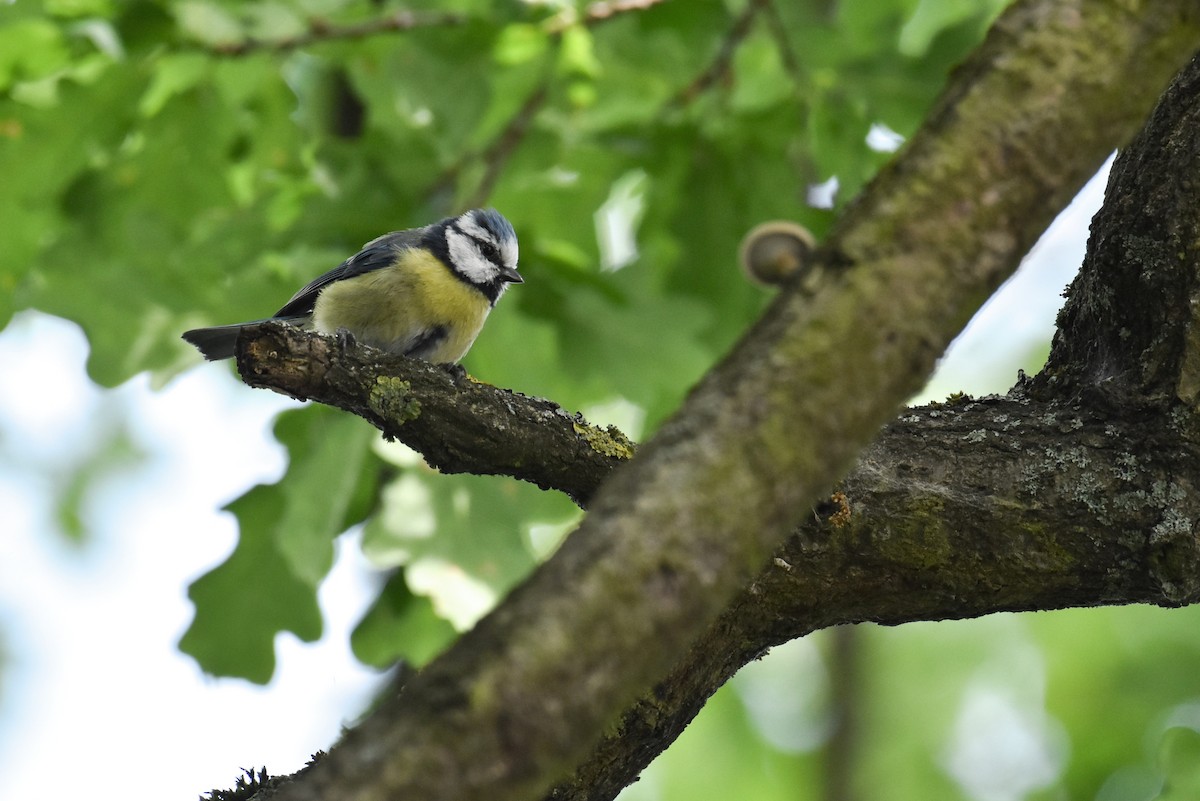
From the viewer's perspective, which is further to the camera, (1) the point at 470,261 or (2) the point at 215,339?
(1) the point at 470,261

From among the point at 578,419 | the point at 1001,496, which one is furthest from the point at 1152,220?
the point at 578,419

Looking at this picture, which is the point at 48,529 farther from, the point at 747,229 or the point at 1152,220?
the point at 1152,220

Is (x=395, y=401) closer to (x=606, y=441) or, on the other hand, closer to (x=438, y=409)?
(x=438, y=409)

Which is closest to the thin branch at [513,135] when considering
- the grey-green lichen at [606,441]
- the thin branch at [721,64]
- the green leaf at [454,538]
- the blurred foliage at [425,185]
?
the blurred foliage at [425,185]

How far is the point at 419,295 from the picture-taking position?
4.48 metres

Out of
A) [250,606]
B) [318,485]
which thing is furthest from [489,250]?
[250,606]

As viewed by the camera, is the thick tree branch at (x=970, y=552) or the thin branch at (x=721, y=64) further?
the thin branch at (x=721, y=64)

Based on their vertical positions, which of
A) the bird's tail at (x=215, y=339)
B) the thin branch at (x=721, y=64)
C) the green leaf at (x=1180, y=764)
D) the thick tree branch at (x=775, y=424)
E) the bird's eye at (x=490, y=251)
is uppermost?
the thin branch at (x=721, y=64)

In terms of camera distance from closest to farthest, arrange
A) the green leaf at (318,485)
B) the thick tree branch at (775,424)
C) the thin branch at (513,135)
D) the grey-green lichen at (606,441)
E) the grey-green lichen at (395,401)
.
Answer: the thick tree branch at (775,424) → the grey-green lichen at (395,401) → the grey-green lichen at (606,441) → the green leaf at (318,485) → the thin branch at (513,135)

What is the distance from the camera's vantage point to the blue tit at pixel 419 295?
4406 millimetres

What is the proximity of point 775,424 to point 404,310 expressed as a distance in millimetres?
3364

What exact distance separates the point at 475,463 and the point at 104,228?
9.50ft

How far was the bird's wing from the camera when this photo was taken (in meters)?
4.22

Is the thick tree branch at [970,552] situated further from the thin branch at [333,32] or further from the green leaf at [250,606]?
the thin branch at [333,32]
